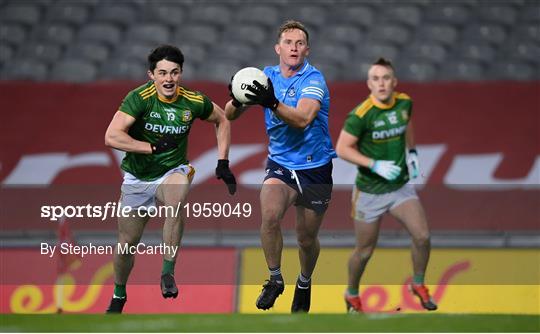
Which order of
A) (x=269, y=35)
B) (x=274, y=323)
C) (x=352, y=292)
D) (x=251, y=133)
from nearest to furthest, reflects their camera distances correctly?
(x=274, y=323), (x=352, y=292), (x=251, y=133), (x=269, y=35)

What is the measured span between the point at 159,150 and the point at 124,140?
10.4 inches

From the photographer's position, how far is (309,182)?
10047 mm

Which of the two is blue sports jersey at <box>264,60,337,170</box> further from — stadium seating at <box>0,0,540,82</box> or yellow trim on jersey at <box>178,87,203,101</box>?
stadium seating at <box>0,0,540,82</box>

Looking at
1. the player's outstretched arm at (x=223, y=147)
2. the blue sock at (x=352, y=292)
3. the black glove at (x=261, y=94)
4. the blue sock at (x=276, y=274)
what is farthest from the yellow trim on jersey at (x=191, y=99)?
the blue sock at (x=352, y=292)

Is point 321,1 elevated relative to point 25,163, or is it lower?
elevated

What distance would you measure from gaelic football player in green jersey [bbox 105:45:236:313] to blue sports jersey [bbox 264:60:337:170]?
402mm

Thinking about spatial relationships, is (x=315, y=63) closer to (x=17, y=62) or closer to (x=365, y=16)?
(x=365, y=16)

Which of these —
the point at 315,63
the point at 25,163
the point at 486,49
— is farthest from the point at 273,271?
the point at 486,49

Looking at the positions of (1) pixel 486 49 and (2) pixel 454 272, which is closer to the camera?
(2) pixel 454 272

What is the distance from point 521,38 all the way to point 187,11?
4.58 meters

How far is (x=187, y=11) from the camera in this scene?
18.4m

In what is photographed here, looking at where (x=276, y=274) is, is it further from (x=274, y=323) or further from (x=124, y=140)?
(x=124, y=140)

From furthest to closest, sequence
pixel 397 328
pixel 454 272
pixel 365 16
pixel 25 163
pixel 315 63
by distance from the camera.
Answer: pixel 365 16 < pixel 315 63 < pixel 25 163 < pixel 454 272 < pixel 397 328

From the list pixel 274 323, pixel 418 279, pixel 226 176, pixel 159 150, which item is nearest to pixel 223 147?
pixel 226 176
